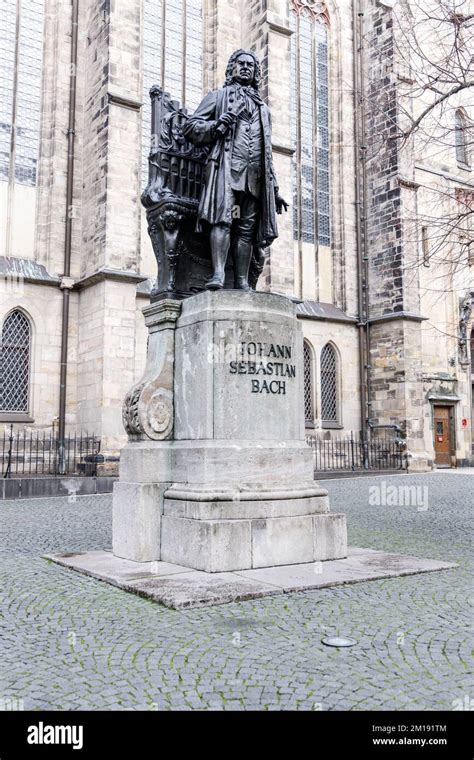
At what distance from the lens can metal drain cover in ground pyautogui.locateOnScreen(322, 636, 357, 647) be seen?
355 cm

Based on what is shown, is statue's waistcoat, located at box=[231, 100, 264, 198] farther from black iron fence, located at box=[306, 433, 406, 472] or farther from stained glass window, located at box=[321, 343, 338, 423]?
stained glass window, located at box=[321, 343, 338, 423]

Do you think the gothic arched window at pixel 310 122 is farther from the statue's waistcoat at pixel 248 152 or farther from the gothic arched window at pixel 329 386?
the statue's waistcoat at pixel 248 152

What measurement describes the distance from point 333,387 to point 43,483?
38.6 feet

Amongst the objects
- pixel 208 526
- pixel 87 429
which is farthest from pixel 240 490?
pixel 87 429

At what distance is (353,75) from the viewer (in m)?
24.0

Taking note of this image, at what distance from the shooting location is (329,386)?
22516 mm

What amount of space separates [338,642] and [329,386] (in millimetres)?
19134

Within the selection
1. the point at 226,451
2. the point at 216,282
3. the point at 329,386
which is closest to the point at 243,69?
the point at 216,282

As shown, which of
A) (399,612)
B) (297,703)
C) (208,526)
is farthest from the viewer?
(208,526)

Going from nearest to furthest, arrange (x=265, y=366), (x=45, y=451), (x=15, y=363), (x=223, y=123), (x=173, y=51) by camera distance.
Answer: (x=265, y=366) → (x=223, y=123) → (x=45, y=451) → (x=15, y=363) → (x=173, y=51)

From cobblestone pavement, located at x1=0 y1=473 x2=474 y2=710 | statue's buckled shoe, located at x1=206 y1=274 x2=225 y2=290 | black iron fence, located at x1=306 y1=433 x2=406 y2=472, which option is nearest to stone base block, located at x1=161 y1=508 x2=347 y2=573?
cobblestone pavement, located at x1=0 y1=473 x2=474 y2=710

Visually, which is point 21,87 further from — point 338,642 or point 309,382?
point 338,642

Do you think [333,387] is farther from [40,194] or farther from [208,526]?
[208,526]

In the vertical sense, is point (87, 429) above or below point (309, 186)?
below
